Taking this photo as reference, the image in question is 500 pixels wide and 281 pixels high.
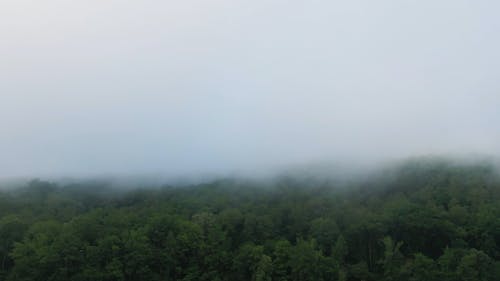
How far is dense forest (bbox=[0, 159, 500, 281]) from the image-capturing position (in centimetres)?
5316

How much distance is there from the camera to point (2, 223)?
63156mm

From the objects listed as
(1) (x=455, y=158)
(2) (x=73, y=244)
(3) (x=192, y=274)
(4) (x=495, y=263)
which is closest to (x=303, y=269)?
(3) (x=192, y=274)

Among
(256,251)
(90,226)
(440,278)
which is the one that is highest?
(90,226)

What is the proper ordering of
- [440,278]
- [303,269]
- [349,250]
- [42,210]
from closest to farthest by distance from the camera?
[440,278]
[303,269]
[349,250]
[42,210]

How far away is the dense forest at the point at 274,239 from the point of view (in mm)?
53156

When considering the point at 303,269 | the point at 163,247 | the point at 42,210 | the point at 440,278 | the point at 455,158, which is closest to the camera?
the point at 440,278

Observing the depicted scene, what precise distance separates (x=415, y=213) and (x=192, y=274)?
112 feet

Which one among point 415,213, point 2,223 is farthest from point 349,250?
point 2,223

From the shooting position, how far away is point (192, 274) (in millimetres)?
55062

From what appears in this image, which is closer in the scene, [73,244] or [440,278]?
[440,278]

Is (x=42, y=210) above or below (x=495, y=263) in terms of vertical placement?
above

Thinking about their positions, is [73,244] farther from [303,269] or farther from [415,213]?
[415,213]

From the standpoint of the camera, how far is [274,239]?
2547 inches

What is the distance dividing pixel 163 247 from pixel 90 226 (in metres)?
10.7
